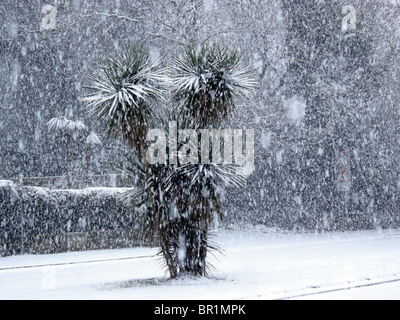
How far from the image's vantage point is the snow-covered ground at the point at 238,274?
9359 millimetres

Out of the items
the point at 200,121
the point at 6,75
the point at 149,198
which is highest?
the point at 6,75

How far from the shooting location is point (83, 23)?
22.9 meters

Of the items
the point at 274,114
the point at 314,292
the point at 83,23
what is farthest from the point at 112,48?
the point at 314,292

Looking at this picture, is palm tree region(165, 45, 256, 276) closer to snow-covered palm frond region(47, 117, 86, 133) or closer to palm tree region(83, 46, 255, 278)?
palm tree region(83, 46, 255, 278)

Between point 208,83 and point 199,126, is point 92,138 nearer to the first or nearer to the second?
point 199,126

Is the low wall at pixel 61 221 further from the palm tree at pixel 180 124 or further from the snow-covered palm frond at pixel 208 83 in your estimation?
the snow-covered palm frond at pixel 208 83

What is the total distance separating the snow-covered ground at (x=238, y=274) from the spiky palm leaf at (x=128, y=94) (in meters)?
2.47

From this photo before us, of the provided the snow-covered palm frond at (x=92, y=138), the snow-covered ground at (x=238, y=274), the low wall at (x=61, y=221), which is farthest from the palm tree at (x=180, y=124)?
the snow-covered palm frond at (x=92, y=138)

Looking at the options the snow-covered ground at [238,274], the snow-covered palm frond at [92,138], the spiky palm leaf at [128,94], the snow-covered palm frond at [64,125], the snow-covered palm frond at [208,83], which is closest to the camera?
the snow-covered ground at [238,274]

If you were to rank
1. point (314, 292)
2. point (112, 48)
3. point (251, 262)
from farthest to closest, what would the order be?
point (112, 48), point (251, 262), point (314, 292)

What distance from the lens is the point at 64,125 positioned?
2609 cm

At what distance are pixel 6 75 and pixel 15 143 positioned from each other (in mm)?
3508

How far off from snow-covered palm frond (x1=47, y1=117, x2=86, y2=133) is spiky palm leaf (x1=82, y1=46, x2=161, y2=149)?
616 inches
